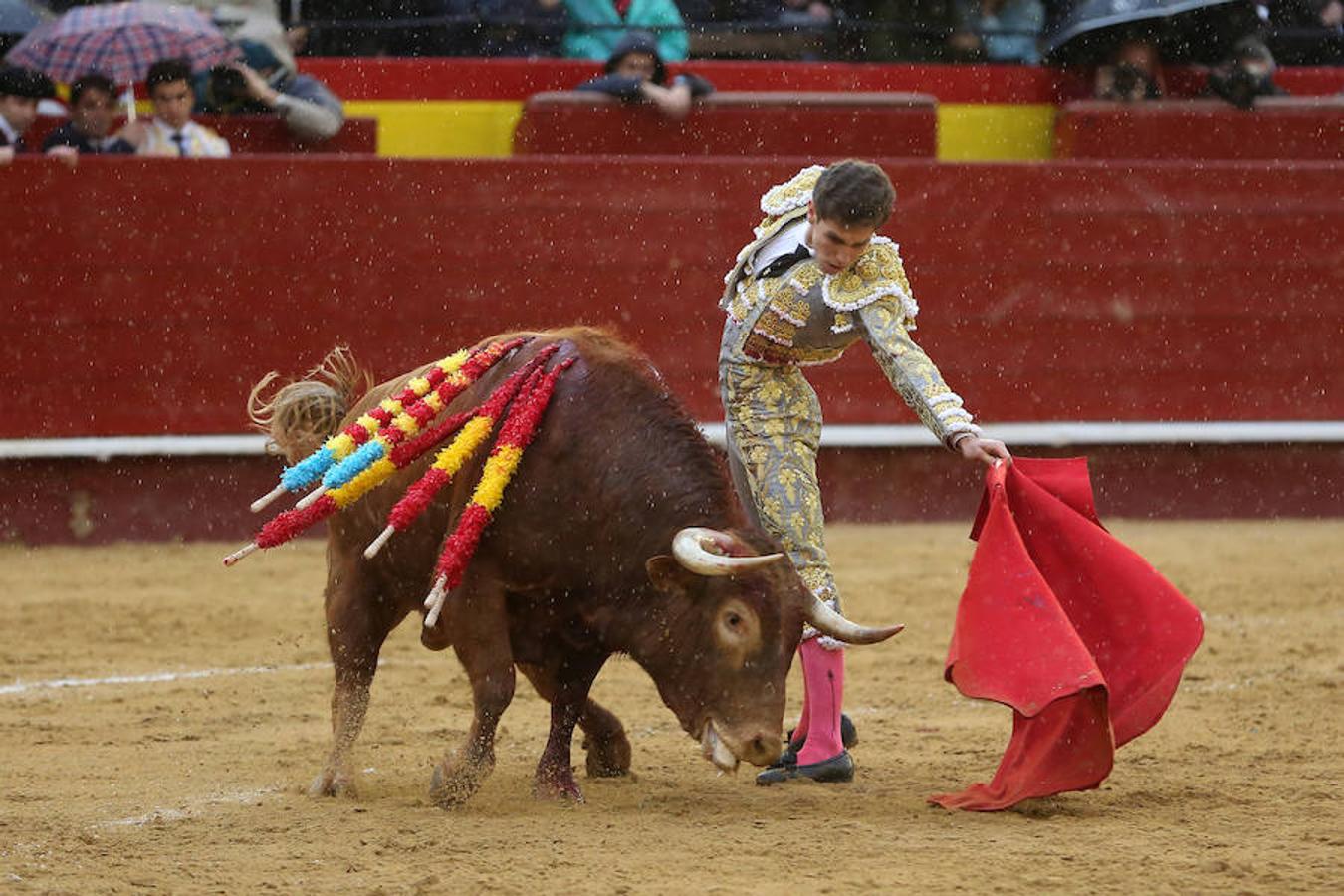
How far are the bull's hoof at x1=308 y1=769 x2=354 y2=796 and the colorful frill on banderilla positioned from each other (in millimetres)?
456

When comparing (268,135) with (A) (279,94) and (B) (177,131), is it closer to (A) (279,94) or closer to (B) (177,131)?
(A) (279,94)

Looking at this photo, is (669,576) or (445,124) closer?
(669,576)

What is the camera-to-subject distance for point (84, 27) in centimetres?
712

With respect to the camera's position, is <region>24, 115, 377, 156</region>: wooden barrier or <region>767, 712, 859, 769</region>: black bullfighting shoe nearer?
<region>767, 712, 859, 769</region>: black bullfighting shoe

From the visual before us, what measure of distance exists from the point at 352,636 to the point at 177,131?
3.61 m

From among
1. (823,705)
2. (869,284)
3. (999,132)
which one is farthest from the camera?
(999,132)

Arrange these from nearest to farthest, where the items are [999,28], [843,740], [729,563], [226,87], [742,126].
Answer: [729,563], [843,740], [226,87], [742,126], [999,28]

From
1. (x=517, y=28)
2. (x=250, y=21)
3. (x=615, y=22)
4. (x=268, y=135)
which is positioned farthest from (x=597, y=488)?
(x=517, y=28)

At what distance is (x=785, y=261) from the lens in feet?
13.4

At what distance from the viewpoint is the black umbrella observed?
8070mm

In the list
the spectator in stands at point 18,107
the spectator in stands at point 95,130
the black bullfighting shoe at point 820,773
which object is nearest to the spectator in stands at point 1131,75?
the spectator in stands at point 95,130

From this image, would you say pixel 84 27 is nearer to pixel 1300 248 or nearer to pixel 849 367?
pixel 849 367

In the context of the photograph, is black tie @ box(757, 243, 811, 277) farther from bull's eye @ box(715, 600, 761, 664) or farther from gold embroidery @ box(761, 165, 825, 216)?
bull's eye @ box(715, 600, 761, 664)

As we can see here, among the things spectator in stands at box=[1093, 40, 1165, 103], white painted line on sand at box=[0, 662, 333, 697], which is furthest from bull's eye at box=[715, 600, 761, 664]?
spectator in stands at box=[1093, 40, 1165, 103]
